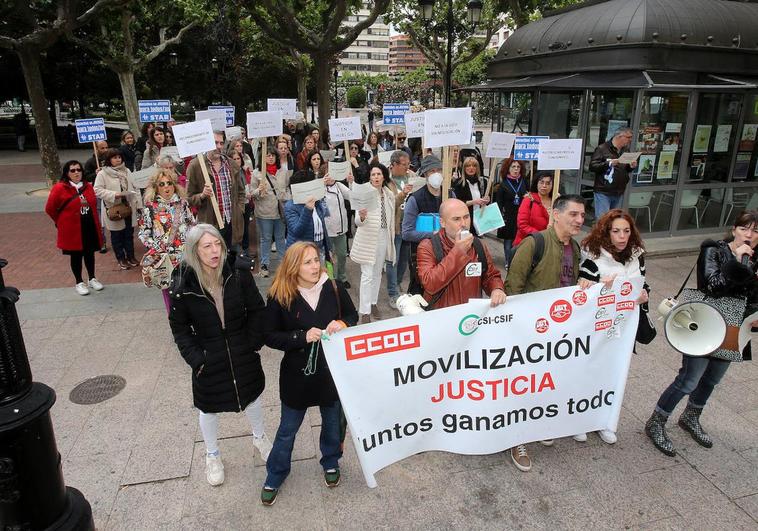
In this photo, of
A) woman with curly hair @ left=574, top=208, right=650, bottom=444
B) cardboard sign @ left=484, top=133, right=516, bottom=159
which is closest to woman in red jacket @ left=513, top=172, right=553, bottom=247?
cardboard sign @ left=484, top=133, right=516, bottom=159

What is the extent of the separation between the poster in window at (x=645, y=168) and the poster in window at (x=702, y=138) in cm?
98

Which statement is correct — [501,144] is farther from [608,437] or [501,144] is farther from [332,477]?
[332,477]

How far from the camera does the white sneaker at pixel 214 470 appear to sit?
3785 millimetres

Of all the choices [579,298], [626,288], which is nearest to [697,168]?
[626,288]

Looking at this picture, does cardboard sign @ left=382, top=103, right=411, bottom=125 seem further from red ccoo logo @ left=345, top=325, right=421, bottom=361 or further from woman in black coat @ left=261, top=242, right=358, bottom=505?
red ccoo logo @ left=345, top=325, right=421, bottom=361

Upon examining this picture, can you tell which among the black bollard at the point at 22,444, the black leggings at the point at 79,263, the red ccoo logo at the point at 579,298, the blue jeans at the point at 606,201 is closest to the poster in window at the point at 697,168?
the blue jeans at the point at 606,201

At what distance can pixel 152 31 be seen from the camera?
101 ft

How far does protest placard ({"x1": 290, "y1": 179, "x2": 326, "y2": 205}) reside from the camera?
6.04 meters

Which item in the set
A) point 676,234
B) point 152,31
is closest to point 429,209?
point 676,234

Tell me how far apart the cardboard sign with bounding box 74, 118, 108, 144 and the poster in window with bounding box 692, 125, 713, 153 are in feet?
34.2

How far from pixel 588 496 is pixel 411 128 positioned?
266 inches

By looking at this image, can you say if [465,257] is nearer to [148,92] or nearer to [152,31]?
[152,31]

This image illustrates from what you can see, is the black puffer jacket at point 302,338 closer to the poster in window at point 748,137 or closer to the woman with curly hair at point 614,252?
the woman with curly hair at point 614,252

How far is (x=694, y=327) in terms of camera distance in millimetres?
3869
